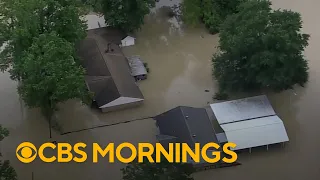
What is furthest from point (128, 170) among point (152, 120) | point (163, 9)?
point (163, 9)

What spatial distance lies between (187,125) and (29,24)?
7180 mm

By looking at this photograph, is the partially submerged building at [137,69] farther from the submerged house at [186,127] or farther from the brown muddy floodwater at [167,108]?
the submerged house at [186,127]

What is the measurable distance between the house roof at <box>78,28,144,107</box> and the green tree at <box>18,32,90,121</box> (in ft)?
8.83

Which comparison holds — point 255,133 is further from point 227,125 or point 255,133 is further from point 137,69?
point 137,69

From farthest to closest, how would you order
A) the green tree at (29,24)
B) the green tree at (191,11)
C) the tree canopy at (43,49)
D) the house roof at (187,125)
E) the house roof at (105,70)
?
the green tree at (191,11) → the house roof at (105,70) → the house roof at (187,125) → the green tree at (29,24) → the tree canopy at (43,49)

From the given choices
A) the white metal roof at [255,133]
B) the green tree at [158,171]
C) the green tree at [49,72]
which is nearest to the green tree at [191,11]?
the white metal roof at [255,133]

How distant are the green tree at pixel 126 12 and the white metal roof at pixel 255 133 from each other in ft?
25.8

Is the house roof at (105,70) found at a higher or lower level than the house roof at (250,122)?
higher

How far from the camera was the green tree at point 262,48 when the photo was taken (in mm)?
19797

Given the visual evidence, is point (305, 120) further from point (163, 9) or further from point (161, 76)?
point (163, 9)

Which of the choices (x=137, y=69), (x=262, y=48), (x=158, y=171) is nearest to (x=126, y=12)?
(x=137, y=69)

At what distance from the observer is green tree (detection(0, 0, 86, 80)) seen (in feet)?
61.9

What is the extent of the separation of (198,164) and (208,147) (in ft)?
2.51

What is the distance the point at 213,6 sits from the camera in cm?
2548
